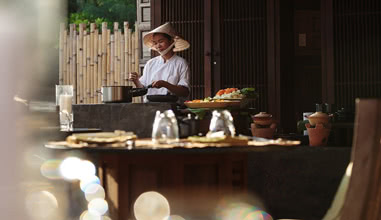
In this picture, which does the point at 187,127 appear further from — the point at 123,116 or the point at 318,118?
the point at 123,116

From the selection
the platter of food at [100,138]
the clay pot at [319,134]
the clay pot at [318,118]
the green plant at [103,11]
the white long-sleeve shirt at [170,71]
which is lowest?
the clay pot at [319,134]

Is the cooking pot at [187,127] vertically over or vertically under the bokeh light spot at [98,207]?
over

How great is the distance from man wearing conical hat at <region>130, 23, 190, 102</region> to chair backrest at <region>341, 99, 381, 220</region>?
3.59 meters

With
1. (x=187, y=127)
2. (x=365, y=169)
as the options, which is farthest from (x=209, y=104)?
(x=365, y=169)

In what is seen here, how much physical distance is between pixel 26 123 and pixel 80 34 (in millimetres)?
7470

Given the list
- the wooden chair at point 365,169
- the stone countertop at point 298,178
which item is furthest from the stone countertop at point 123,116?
the wooden chair at point 365,169

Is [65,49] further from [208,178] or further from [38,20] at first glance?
[38,20]

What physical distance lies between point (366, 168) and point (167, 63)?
4138mm

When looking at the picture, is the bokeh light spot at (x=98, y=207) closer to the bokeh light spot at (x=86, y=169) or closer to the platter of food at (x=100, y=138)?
the bokeh light spot at (x=86, y=169)

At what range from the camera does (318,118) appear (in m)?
3.46

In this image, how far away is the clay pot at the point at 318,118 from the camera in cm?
343

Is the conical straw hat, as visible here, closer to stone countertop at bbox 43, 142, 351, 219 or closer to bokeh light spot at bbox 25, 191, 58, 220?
stone countertop at bbox 43, 142, 351, 219

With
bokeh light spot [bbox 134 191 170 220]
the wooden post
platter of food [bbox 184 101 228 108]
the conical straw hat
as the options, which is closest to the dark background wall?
the conical straw hat

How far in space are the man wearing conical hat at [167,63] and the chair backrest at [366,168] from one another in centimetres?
359
